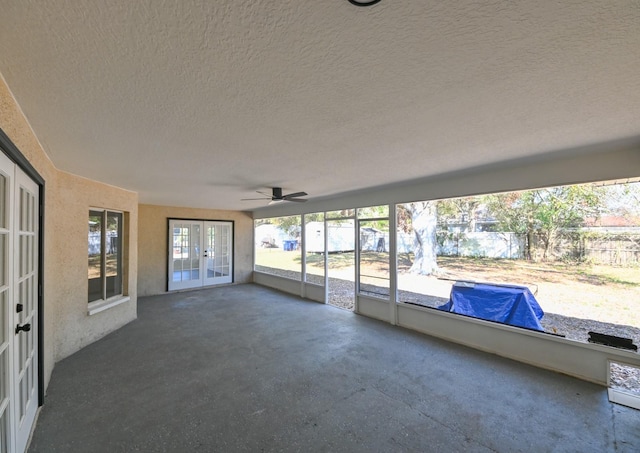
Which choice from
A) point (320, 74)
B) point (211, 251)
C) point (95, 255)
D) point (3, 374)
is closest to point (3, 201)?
point (3, 374)

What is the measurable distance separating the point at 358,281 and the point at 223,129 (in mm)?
4230

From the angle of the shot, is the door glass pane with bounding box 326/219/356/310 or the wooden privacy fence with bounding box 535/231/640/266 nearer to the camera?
the wooden privacy fence with bounding box 535/231/640/266

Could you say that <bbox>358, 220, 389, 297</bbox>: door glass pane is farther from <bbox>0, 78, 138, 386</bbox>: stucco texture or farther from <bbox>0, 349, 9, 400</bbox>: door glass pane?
<bbox>0, 349, 9, 400</bbox>: door glass pane

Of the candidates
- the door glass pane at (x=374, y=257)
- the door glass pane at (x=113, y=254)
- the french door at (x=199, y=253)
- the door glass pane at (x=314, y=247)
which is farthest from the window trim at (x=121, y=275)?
the door glass pane at (x=374, y=257)

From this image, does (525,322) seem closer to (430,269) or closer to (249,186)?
(430,269)

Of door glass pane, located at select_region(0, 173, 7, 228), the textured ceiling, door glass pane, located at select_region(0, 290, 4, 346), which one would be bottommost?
door glass pane, located at select_region(0, 290, 4, 346)

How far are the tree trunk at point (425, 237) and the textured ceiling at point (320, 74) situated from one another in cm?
278

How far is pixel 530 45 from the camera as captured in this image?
1.16 m

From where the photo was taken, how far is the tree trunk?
17.2 ft

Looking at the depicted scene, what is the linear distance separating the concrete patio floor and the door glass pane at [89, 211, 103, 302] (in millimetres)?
762

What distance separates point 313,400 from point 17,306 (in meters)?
2.42

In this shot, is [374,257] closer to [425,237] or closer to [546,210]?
[425,237]

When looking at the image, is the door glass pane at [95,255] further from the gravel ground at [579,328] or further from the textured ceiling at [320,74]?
the gravel ground at [579,328]

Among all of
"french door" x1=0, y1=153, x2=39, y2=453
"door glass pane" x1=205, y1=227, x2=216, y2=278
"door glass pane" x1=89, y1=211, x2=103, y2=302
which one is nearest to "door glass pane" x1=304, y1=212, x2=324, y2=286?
"door glass pane" x1=205, y1=227, x2=216, y2=278
